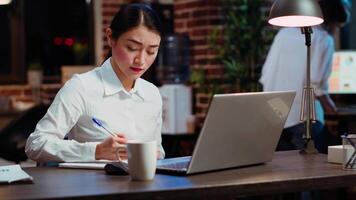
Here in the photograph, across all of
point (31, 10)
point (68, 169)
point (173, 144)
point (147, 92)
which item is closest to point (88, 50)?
point (31, 10)

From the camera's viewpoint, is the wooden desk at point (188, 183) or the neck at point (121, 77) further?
the neck at point (121, 77)

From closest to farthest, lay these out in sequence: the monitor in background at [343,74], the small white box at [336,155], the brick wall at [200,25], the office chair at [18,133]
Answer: the small white box at [336,155]
the office chair at [18,133]
the monitor in background at [343,74]
the brick wall at [200,25]

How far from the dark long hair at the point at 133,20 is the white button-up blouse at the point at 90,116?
0.16 m

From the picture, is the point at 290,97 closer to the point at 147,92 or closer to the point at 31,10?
the point at 147,92

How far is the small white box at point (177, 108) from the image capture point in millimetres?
5141

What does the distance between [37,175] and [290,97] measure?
2.53ft

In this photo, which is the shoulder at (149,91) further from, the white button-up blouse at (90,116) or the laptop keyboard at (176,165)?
the laptop keyboard at (176,165)

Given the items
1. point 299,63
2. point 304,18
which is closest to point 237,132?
point 304,18

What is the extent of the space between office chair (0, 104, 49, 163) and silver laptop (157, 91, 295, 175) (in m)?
2.56

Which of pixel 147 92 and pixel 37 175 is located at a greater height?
pixel 147 92

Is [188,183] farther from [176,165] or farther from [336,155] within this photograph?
[336,155]

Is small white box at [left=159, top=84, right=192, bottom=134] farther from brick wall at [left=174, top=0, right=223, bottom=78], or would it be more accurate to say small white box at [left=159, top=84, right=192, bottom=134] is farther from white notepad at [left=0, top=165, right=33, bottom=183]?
white notepad at [left=0, top=165, right=33, bottom=183]

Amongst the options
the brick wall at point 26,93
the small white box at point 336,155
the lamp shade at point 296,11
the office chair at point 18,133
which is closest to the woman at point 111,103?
the lamp shade at point 296,11

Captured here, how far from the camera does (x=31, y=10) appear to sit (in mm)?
6660
